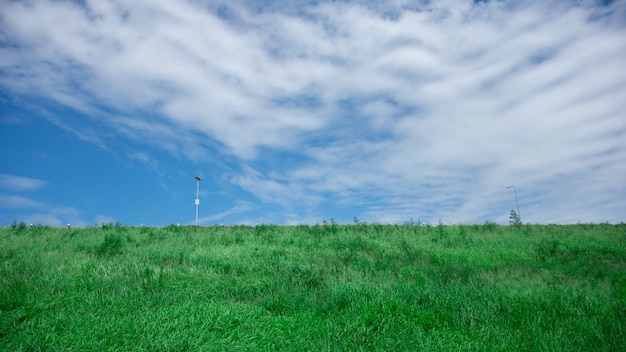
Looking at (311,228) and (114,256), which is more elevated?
(311,228)

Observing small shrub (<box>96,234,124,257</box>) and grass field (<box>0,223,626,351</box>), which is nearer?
grass field (<box>0,223,626,351</box>)

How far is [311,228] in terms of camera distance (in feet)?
57.5

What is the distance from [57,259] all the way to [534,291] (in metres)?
11.9

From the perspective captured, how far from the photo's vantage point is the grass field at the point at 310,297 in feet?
18.9

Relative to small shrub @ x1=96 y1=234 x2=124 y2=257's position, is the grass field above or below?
below

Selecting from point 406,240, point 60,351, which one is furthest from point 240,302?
point 406,240

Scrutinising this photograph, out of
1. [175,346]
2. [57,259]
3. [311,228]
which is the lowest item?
[175,346]

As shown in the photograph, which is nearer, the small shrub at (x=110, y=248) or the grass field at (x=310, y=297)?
the grass field at (x=310, y=297)

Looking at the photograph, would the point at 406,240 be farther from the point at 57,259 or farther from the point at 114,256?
the point at 57,259

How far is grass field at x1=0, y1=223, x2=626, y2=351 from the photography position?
575 cm

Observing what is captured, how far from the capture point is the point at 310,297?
7.54 meters

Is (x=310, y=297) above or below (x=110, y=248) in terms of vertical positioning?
below

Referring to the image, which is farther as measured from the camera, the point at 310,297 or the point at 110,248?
the point at 110,248

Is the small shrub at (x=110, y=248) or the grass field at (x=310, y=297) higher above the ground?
the small shrub at (x=110, y=248)
